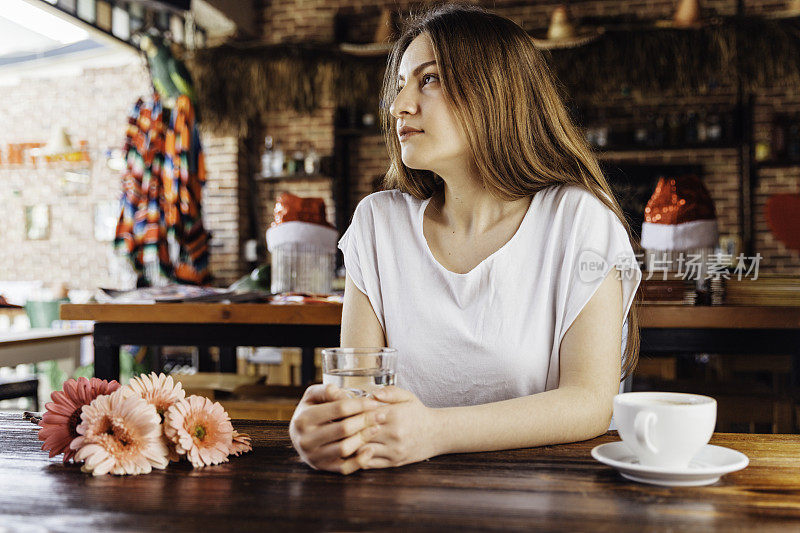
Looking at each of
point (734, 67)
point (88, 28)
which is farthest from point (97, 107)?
point (734, 67)

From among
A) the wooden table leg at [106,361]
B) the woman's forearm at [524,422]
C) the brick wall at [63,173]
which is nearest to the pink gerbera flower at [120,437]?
the woman's forearm at [524,422]

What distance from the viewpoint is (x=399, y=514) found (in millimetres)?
681

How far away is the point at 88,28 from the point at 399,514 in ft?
17.6

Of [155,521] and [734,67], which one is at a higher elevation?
[734,67]

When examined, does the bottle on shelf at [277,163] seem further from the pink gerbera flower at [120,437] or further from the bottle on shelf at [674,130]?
the pink gerbera flower at [120,437]

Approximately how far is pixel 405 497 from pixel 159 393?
1.13 ft

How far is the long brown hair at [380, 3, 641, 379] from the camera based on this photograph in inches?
52.4

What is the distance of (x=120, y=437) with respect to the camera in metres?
0.86

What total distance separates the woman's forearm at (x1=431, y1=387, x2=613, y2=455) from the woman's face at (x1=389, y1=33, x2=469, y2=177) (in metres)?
0.47

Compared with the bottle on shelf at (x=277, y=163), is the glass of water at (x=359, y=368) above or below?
below

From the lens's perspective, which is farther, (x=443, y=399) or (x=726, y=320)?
(x=726, y=320)

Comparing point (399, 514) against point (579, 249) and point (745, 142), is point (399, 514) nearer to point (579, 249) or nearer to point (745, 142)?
point (579, 249)

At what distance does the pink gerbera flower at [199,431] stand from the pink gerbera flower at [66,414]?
0.09 metres

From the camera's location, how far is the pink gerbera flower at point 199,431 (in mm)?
863
